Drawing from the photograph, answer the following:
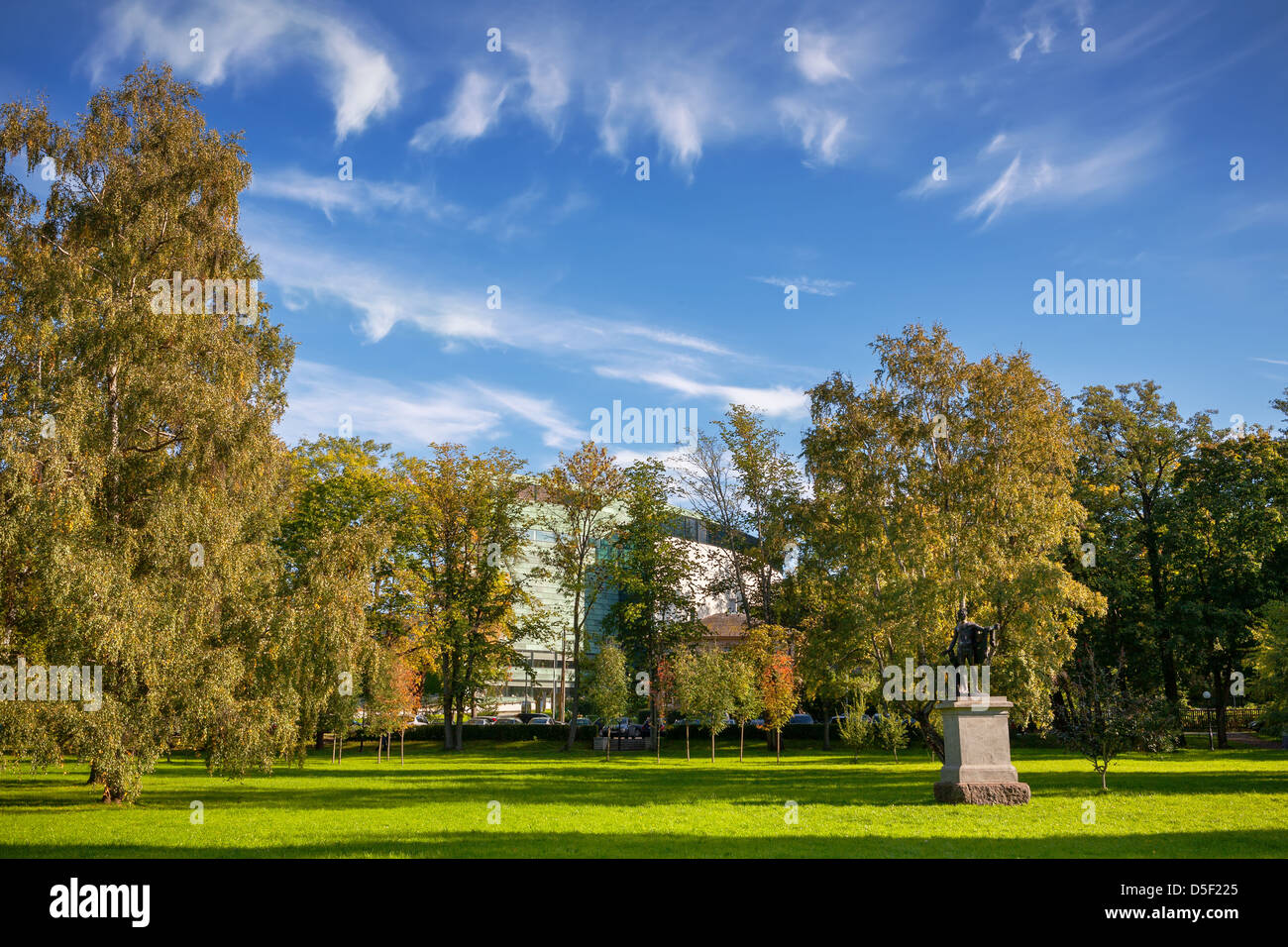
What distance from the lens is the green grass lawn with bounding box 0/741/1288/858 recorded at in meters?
13.4

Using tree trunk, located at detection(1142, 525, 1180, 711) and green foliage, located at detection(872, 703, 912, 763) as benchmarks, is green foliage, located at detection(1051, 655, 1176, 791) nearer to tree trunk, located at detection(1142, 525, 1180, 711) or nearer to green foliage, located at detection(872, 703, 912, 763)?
green foliage, located at detection(872, 703, 912, 763)

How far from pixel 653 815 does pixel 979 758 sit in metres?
7.70

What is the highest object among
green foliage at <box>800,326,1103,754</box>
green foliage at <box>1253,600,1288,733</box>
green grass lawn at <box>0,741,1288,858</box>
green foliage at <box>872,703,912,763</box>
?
green foliage at <box>800,326,1103,754</box>

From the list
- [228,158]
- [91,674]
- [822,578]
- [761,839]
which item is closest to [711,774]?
[822,578]

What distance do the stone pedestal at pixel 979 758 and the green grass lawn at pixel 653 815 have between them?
56cm

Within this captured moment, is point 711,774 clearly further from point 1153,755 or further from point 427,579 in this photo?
point 427,579

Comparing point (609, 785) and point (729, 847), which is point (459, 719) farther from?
point (729, 847)

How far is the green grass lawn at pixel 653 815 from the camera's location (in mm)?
13406

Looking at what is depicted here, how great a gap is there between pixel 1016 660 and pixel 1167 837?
14262 mm

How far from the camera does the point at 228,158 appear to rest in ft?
79.7

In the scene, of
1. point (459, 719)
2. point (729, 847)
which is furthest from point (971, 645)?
point (459, 719)

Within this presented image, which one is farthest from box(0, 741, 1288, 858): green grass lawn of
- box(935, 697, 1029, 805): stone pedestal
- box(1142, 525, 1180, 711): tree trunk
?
box(1142, 525, 1180, 711): tree trunk

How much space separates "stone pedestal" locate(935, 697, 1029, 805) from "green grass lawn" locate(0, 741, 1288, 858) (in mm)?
558
